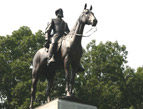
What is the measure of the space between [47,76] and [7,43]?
20.6 m

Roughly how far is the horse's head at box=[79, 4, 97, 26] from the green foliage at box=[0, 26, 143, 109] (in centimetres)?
1668

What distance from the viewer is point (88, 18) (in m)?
12.8

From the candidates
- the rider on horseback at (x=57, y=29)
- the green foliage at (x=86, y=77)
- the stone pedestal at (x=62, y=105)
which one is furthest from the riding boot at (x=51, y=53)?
the green foliage at (x=86, y=77)

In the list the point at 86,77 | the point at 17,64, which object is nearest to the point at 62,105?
the point at 17,64

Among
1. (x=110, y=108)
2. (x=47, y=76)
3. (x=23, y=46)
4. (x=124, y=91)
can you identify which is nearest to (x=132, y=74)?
(x=124, y=91)

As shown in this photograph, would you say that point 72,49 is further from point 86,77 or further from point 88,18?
point 86,77

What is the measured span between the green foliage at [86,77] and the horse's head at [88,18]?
16682 mm

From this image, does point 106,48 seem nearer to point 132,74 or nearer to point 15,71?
point 132,74

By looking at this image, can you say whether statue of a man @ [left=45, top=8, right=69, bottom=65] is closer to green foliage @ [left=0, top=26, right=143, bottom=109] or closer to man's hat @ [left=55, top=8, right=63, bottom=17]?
man's hat @ [left=55, top=8, right=63, bottom=17]

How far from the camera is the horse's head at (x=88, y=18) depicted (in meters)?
12.6

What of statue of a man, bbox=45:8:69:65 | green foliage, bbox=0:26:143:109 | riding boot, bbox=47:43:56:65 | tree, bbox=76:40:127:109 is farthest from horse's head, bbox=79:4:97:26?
tree, bbox=76:40:127:109

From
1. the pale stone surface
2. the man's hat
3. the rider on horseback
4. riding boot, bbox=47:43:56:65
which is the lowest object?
the pale stone surface

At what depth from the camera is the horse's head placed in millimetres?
12617

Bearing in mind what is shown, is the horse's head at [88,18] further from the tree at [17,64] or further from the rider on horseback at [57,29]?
the tree at [17,64]
